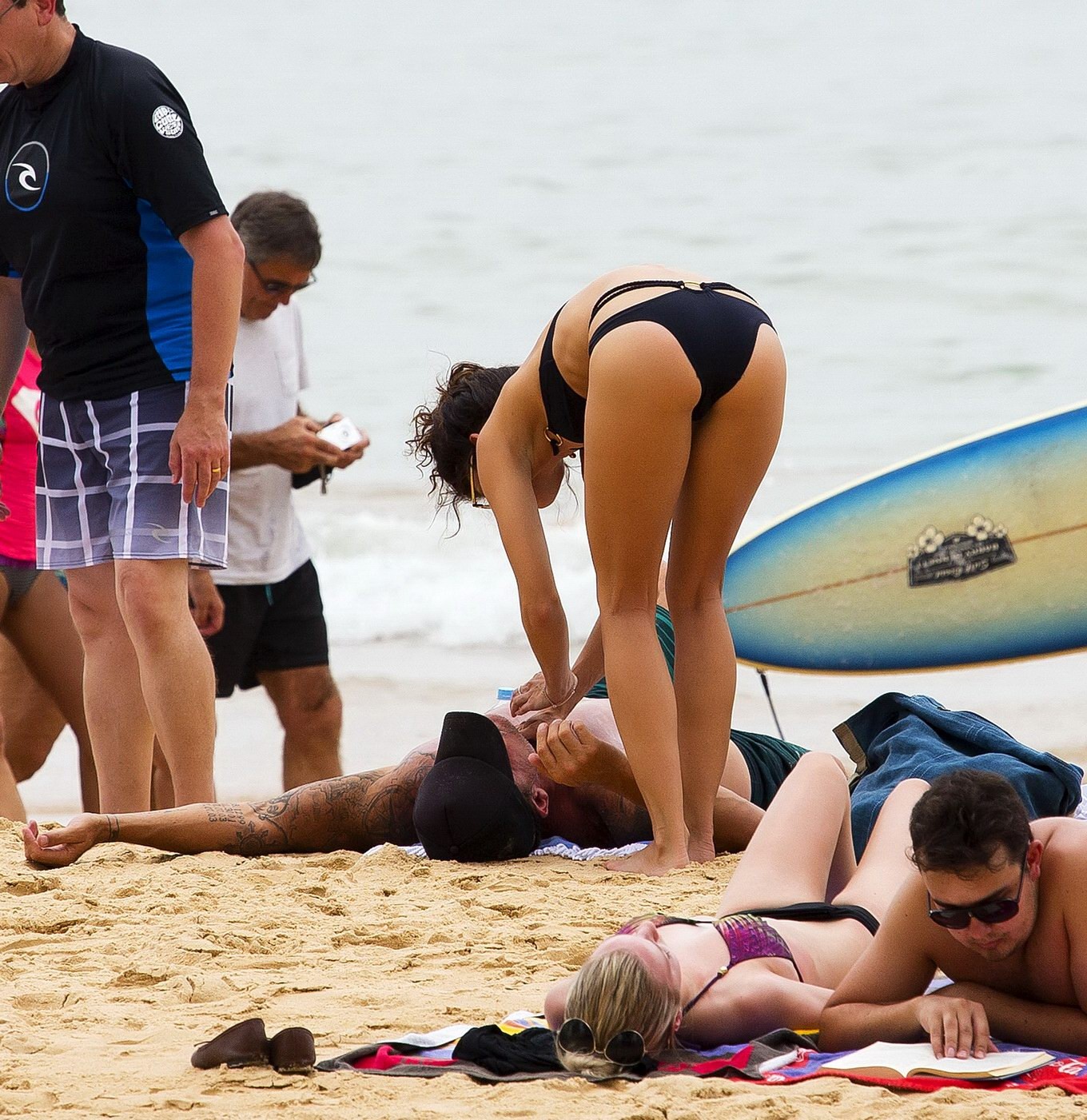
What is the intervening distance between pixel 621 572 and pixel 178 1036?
1344 millimetres

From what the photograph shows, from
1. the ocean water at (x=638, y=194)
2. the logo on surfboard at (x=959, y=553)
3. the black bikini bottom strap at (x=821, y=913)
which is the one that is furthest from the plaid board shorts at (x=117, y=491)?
the ocean water at (x=638, y=194)

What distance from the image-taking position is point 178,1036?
2.29 meters

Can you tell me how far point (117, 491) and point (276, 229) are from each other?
52.0 inches

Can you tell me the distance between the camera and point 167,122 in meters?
3.37

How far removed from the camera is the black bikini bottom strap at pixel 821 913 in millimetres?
2426

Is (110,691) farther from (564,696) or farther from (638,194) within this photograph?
(638,194)

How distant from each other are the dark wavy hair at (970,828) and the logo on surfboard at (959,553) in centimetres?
340

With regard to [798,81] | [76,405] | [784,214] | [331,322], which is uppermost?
[798,81]

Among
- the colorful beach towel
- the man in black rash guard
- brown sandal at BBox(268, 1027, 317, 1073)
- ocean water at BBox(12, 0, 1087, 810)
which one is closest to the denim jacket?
the colorful beach towel

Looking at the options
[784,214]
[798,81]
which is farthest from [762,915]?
[798,81]

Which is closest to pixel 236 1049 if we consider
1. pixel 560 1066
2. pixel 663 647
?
pixel 560 1066

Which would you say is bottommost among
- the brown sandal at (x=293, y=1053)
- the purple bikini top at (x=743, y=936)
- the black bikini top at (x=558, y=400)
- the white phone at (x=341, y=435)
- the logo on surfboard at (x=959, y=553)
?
the brown sandal at (x=293, y=1053)

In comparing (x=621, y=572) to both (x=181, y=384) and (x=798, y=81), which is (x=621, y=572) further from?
(x=798, y=81)

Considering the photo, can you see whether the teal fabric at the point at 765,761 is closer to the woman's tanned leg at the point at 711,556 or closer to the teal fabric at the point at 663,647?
the teal fabric at the point at 663,647
